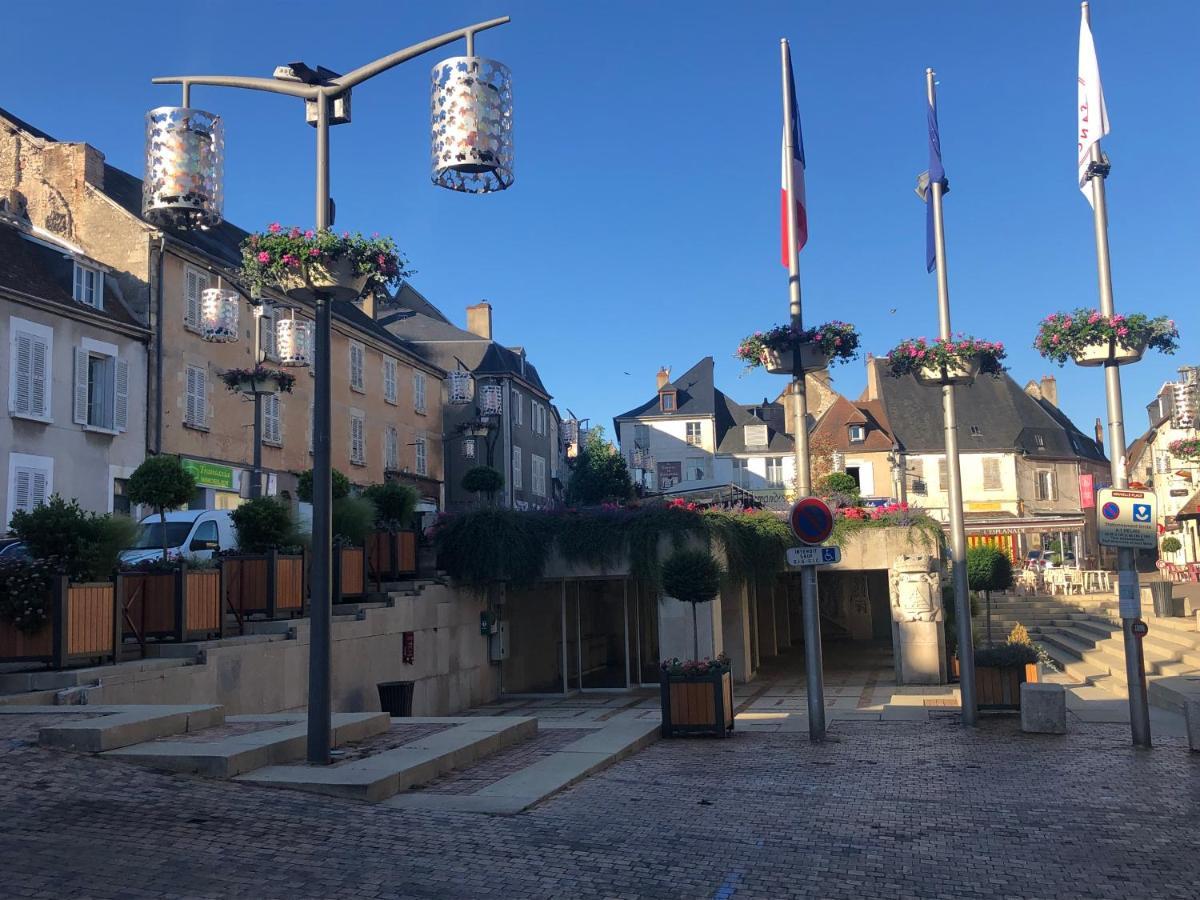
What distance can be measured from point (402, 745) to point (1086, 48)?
10.3 meters

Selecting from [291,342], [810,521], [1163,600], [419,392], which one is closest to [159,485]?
[291,342]

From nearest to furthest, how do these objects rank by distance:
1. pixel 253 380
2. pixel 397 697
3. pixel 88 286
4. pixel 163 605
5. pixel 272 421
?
pixel 163 605
pixel 397 697
pixel 253 380
pixel 88 286
pixel 272 421

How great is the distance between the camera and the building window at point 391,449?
34656mm

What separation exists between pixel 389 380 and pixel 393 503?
17554 millimetres

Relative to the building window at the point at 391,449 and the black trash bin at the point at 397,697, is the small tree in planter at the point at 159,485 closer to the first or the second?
the black trash bin at the point at 397,697

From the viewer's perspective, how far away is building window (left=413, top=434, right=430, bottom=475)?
3712 cm

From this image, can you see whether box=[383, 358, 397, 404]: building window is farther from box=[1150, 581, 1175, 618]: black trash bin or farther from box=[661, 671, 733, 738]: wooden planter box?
box=[661, 671, 733, 738]: wooden planter box

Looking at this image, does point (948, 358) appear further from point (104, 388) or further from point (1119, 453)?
point (104, 388)

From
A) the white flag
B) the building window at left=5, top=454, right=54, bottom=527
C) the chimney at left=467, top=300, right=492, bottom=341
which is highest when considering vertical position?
the chimney at left=467, top=300, right=492, bottom=341

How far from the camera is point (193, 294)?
25.7 meters

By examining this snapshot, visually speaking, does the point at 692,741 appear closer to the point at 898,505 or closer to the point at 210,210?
the point at 210,210

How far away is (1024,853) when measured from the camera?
6.50m

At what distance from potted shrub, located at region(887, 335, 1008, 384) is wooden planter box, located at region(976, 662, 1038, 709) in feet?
11.6

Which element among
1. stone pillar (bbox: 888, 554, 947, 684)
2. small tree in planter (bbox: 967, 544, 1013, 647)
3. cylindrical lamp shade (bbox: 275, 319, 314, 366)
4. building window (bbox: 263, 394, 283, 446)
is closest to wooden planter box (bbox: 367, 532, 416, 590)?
cylindrical lamp shade (bbox: 275, 319, 314, 366)
